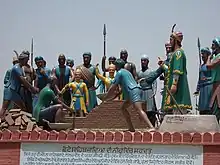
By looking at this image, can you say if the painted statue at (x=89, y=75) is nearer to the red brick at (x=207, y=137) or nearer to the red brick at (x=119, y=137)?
the red brick at (x=119, y=137)

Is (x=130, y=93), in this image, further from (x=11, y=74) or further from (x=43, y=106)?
(x=11, y=74)

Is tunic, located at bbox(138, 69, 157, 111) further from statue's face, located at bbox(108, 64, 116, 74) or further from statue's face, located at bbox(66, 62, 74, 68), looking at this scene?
statue's face, located at bbox(66, 62, 74, 68)

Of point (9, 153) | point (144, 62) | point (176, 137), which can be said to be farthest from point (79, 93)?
point (176, 137)

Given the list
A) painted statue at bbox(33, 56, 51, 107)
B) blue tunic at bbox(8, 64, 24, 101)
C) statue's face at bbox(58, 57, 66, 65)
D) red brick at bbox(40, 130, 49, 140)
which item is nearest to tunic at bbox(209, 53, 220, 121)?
red brick at bbox(40, 130, 49, 140)

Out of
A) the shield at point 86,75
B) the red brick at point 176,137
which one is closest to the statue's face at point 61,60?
the shield at point 86,75

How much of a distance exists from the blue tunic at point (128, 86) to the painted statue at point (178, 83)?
77cm

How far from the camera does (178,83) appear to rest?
316 inches

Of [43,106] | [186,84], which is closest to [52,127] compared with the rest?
[43,106]

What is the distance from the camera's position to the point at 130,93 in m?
7.48

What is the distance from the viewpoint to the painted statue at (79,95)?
1042 centimetres

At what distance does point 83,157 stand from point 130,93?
137 centimetres

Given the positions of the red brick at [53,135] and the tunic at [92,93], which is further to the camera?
the tunic at [92,93]

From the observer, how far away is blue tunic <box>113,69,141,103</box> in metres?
7.45

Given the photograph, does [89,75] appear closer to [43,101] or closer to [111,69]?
[111,69]
